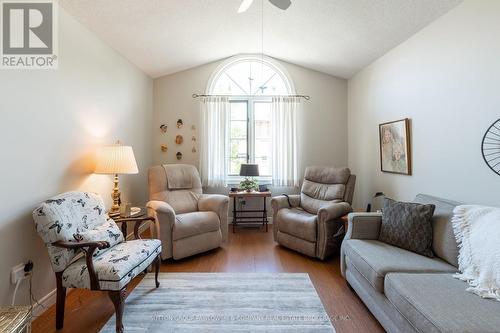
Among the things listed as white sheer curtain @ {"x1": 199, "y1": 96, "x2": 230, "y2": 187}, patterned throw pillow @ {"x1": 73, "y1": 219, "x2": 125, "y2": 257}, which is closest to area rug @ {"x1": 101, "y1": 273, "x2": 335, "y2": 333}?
patterned throw pillow @ {"x1": 73, "y1": 219, "x2": 125, "y2": 257}

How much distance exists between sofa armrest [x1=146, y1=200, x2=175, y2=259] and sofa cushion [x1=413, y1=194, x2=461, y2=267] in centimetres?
254

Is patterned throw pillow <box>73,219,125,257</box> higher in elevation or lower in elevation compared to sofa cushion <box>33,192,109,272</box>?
lower

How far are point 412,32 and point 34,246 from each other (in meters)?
4.12

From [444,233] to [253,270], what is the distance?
1791 millimetres

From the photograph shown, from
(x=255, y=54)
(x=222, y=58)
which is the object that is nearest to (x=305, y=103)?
(x=255, y=54)

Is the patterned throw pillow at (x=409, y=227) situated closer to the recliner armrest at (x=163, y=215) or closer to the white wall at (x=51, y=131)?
the recliner armrest at (x=163, y=215)

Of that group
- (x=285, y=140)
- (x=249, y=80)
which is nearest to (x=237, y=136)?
(x=285, y=140)

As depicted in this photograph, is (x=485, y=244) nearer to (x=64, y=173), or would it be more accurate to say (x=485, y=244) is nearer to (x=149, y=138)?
(x=64, y=173)

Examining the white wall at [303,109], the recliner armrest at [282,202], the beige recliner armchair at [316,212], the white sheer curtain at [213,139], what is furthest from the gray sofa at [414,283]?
the white sheer curtain at [213,139]

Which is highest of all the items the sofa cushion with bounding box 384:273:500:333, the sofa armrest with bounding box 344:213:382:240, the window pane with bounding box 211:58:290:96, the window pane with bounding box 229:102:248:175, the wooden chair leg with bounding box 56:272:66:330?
the window pane with bounding box 211:58:290:96

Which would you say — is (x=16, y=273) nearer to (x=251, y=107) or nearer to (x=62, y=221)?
(x=62, y=221)

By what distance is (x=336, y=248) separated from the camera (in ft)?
10.3

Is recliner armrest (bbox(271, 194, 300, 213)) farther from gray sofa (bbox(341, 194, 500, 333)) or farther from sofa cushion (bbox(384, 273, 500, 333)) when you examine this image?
sofa cushion (bbox(384, 273, 500, 333))

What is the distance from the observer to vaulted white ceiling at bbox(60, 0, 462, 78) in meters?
2.49
